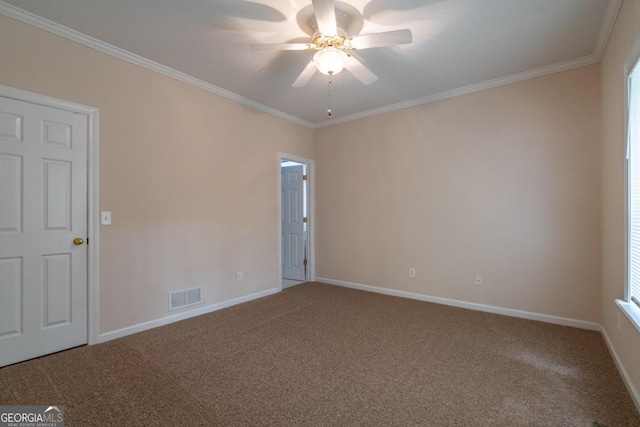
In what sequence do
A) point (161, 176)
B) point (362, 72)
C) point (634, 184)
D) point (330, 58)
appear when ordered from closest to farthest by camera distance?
point (634, 184), point (330, 58), point (362, 72), point (161, 176)

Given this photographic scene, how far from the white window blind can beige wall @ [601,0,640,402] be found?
0.41 ft

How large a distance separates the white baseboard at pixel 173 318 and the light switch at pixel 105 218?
40.4 inches

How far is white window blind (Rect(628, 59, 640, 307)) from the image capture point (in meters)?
1.88

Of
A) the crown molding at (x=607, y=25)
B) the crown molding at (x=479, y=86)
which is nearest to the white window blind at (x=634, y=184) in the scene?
the crown molding at (x=607, y=25)

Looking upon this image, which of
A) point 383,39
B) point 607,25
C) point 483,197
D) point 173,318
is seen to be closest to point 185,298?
point 173,318

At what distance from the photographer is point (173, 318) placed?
3.20 metres

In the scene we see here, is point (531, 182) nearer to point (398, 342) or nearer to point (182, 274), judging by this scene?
point (398, 342)

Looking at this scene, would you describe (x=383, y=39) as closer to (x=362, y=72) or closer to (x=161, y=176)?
(x=362, y=72)

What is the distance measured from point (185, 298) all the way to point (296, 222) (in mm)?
2343

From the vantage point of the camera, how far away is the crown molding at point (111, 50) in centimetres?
226

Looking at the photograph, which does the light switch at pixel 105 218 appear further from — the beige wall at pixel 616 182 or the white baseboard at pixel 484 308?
the beige wall at pixel 616 182

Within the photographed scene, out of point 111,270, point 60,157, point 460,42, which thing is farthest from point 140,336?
point 460,42

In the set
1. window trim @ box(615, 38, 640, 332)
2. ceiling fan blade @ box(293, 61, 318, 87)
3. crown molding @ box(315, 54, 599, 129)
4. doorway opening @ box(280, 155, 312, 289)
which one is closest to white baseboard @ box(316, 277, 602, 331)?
doorway opening @ box(280, 155, 312, 289)

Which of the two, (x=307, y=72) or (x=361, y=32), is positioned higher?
(x=361, y=32)
